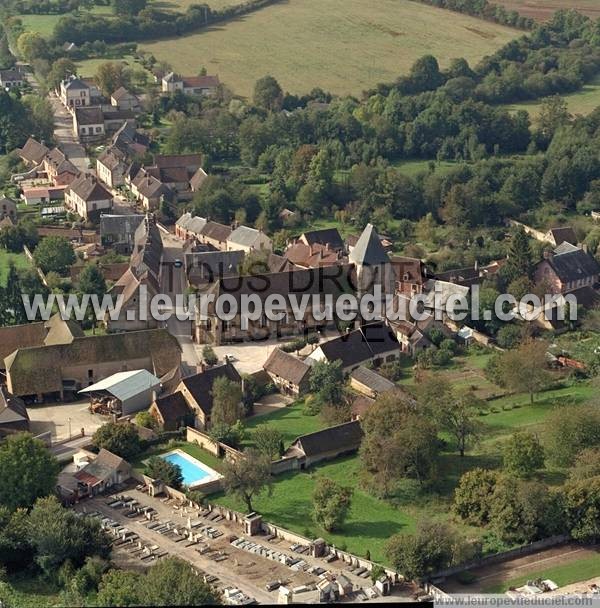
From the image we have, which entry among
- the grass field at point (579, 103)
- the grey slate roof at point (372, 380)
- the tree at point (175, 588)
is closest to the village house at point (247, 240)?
the grey slate roof at point (372, 380)

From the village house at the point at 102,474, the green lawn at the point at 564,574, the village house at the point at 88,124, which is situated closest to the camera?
the green lawn at the point at 564,574

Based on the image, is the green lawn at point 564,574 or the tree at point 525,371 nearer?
the green lawn at point 564,574

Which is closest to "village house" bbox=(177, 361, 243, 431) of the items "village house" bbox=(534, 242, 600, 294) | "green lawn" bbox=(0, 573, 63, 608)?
"green lawn" bbox=(0, 573, 63, 608)

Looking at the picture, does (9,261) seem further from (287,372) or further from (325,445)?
(325,445)

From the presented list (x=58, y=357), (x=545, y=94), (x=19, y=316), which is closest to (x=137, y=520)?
(x=58, y=357)

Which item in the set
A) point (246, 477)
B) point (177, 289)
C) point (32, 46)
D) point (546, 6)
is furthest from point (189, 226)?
→ point (546, 6)

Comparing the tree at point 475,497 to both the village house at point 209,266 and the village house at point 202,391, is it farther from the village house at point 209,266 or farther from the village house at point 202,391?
the village house at point 209,266
